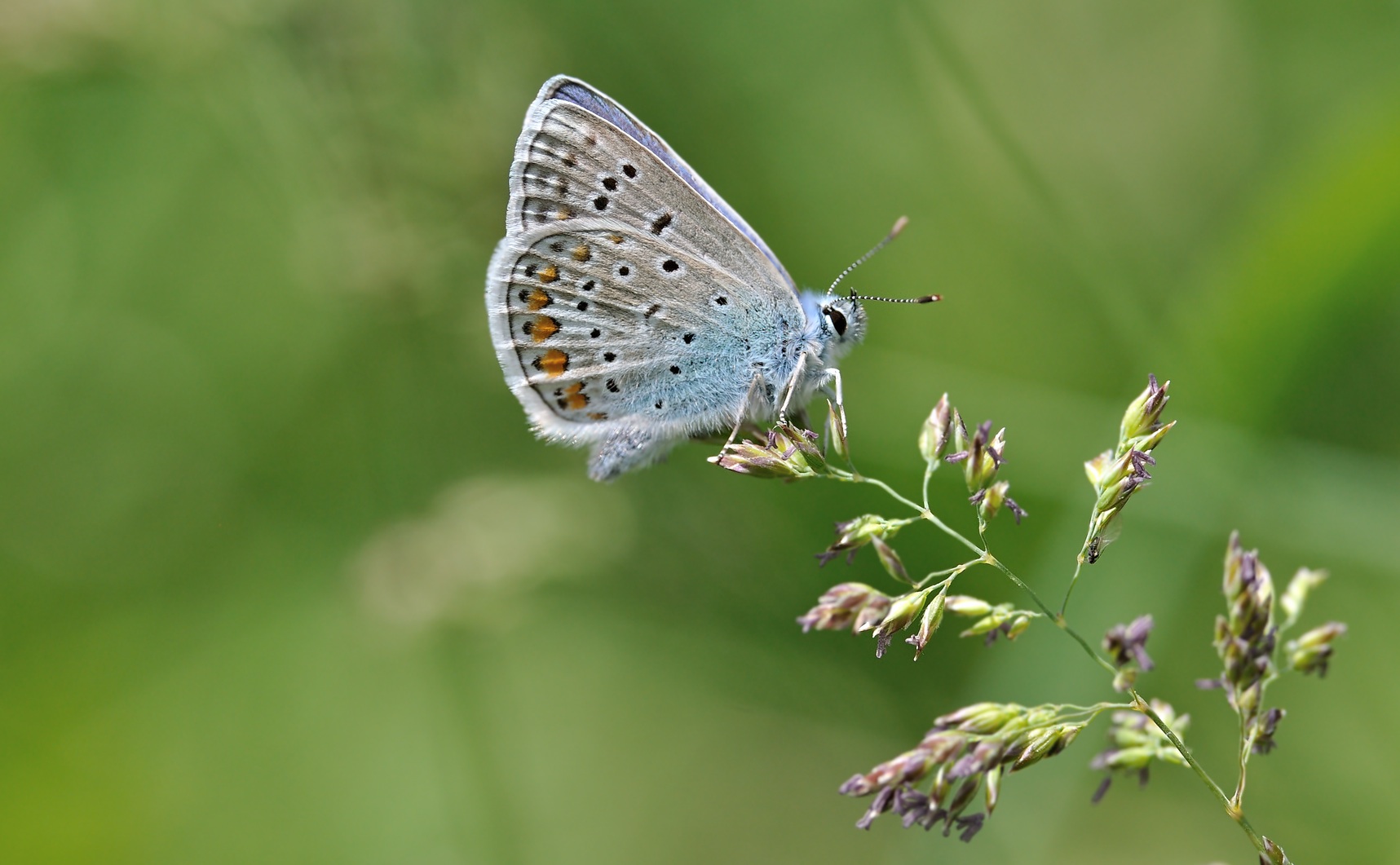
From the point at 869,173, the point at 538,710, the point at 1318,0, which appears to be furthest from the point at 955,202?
the point at 538,710

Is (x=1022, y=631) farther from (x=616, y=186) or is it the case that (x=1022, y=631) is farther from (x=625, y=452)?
(x=616, y=186)

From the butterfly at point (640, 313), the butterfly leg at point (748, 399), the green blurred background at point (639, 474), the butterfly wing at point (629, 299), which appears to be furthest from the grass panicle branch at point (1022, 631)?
the green blurred background at point (639, 474)

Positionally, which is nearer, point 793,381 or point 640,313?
point 793,381

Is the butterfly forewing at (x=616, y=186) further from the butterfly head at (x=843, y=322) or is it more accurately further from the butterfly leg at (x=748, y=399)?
the butterfly leg at (x=748, y=399)

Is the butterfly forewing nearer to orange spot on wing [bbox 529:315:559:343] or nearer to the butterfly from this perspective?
the butterfly

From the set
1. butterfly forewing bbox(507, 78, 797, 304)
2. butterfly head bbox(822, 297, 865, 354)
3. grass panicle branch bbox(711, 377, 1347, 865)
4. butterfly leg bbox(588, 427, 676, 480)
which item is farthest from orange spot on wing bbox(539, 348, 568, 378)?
grass panicle branch bbox(711, 377, 1347, 865)

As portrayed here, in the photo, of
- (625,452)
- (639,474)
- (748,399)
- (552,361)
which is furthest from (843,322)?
(639,474)

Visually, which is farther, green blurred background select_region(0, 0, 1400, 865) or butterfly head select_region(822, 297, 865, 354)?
green blurred background select_region(0, 0, 1400, 865)

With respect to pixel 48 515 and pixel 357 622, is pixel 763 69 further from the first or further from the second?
pixel 48 515
